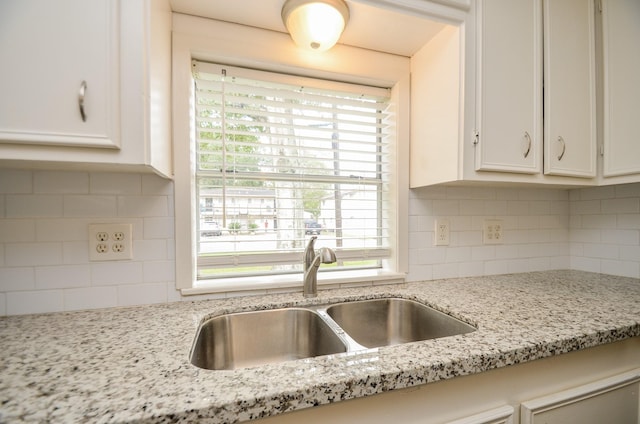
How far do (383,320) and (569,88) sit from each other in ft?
4.18

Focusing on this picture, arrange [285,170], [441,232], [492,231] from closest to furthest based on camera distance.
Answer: [285,170], [441,232], [492,231]

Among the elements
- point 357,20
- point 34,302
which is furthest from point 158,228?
point 357,20

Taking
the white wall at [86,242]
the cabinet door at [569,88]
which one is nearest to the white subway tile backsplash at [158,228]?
the white wall at [86,242]

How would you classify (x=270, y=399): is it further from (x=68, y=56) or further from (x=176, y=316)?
(x=68, y=56)

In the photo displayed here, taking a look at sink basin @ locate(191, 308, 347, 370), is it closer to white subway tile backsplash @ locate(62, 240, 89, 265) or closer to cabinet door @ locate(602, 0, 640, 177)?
white subway tile backsplash @ locate(62, 240, 89, 265)

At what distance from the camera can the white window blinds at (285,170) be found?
112cm

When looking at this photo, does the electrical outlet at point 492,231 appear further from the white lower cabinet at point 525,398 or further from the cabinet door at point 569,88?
the white lower cabinet at point 525,398

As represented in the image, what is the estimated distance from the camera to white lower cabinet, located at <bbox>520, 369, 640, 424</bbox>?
2.43 ft

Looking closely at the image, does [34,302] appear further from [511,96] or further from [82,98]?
[511,96]

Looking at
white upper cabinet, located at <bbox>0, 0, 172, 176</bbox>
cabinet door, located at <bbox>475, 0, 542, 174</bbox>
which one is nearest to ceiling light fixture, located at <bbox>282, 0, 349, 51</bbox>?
white upper cabinet, located at <bbox>0, 0, 172, 176</bbox>

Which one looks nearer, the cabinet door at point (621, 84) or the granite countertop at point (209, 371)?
the granite countertop at point (209, 371)

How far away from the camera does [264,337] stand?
0.99 meters

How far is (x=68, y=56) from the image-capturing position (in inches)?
26.0

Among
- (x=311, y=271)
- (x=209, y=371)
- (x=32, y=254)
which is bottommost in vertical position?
(x=209, y=371)
